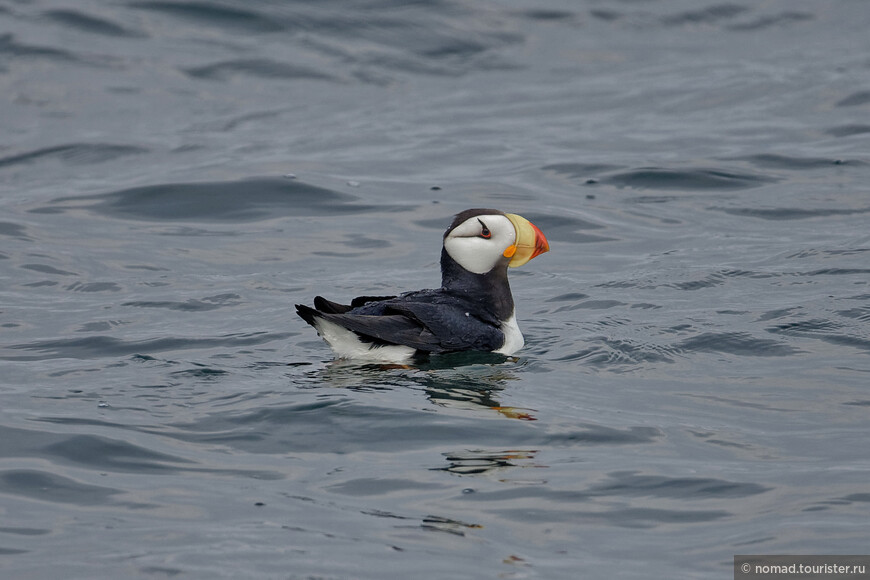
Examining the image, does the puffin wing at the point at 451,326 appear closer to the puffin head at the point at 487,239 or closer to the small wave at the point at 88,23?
the puffin head at the point at 487,239

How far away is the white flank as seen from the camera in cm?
689

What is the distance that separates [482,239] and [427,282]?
228 centimetres

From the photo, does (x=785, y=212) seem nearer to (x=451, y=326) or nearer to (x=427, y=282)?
(x=427, y=282)

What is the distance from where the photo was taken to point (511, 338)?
731 cm

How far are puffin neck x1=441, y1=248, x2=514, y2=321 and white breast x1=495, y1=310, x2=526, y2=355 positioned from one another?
0.15 ft

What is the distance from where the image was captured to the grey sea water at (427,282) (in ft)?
16.3

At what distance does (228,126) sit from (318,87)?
1.97 m

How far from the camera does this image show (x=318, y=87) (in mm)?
16344

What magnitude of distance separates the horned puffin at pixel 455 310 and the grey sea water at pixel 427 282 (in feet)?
0.55

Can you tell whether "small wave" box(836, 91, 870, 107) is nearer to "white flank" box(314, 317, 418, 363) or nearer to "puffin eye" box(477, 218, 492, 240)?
"puffin eye" box(477, 218, 492, 240)

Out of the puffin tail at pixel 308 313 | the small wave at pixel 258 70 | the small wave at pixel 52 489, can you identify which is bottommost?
the small wave at pixel 52 489

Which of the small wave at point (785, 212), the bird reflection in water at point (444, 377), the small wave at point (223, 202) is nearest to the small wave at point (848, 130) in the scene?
the small wave at point (785, 212)

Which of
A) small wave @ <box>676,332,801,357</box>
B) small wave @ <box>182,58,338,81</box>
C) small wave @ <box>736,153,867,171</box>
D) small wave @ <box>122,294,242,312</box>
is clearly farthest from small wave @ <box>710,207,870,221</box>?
small wave @ <box>182,58,338,81</box>

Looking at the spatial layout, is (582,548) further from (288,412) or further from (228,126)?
(228,126)
